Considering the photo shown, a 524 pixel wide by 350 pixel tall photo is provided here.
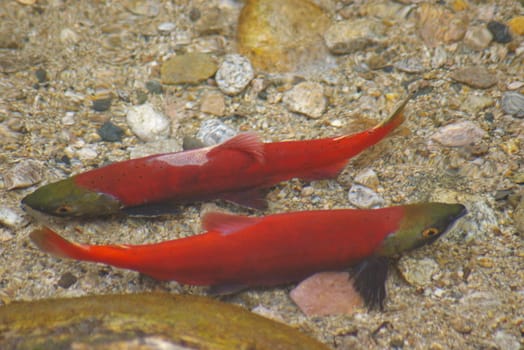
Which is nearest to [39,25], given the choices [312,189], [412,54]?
[312,189]

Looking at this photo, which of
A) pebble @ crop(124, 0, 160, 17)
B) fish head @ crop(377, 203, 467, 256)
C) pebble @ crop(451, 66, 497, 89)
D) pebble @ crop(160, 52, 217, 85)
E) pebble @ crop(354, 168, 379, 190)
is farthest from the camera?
pebble @ crop(124, 0, 160, 17)

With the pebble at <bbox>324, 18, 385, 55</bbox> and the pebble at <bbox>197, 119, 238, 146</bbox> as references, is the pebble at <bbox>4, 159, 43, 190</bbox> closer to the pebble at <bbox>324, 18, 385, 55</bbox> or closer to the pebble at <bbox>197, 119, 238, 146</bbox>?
the pebble at <bbox>197, 119, 238, 146</bbox>

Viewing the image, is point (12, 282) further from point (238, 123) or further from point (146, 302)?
point (238, 123)

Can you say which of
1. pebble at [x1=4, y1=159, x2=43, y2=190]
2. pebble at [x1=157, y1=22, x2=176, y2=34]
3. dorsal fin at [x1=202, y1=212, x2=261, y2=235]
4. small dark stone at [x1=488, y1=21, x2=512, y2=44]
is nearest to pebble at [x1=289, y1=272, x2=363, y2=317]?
dorsal fin at [x1=202, y1=212, x2=261, y2=235]

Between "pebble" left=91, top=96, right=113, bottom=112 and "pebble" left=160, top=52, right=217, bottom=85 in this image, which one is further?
"pebble" left=160, top=52, right=217, bottom=85

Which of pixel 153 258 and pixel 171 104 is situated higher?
pixel 171 104

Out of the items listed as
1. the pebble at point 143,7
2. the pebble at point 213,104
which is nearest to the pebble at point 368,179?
the pebble at point 213,104
